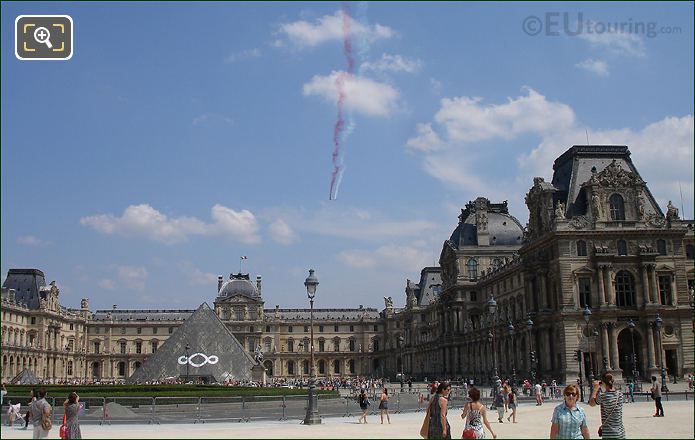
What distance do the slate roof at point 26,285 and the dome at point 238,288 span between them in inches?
1231

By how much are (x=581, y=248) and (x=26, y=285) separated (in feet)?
265

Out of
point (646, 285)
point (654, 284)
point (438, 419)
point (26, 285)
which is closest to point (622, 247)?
point (646, 285)

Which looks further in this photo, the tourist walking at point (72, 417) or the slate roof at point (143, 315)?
the slate roof at point (143, 315)

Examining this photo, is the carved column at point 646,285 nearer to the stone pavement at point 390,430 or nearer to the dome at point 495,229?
the stone pavement at point 390,430

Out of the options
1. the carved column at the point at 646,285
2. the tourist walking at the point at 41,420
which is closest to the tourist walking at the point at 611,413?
the tourist walking at the point at 41,420

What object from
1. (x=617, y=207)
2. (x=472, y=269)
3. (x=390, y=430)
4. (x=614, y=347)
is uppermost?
(x=617, y=207)

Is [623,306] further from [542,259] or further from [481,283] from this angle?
[481,283]

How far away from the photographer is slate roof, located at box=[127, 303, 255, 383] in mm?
61156

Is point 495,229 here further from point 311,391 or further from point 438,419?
point 438,419

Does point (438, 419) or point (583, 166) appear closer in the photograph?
point (438, 419)

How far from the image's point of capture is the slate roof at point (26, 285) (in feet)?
336

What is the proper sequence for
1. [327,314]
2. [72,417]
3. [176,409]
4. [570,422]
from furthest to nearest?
[327,314], [176,409], [72,417], [570,422]

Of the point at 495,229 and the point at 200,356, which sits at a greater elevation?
the point at 495,229

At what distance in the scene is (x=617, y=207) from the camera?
53.4m
